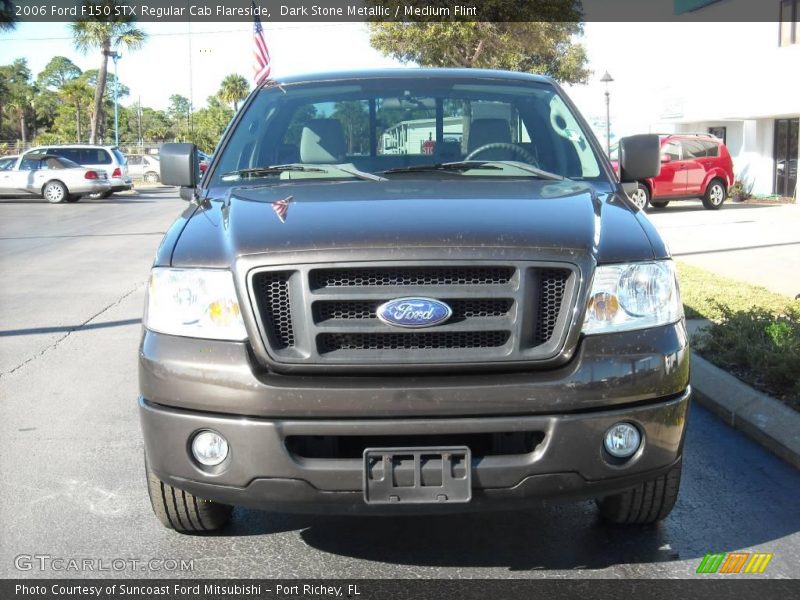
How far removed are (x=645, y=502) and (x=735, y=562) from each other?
39 cm

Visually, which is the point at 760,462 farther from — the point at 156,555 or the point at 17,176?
the point at 17,176

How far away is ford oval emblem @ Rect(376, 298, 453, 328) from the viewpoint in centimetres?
293

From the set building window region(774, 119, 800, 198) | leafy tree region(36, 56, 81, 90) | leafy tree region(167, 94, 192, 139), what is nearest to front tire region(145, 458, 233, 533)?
building window region(774, 119, 800, 198)

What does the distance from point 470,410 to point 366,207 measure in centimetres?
90

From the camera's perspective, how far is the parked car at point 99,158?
98.0 feet

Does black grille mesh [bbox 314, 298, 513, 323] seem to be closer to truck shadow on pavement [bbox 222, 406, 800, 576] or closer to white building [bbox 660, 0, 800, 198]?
truck shadow on pavement [bbox 222, 406, 800, 576]

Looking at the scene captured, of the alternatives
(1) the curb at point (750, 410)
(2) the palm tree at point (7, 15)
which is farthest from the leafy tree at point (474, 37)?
(1) the curb at point (750, 410)

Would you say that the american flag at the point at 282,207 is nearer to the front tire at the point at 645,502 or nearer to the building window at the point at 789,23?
the front tire at the point at 645,502

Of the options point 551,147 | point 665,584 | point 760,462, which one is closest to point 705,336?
point 760,462

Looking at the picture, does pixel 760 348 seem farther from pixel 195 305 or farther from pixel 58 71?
pixel 58 71

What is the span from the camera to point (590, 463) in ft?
9.69

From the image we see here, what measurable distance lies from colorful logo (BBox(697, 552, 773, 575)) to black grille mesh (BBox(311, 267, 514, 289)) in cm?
140

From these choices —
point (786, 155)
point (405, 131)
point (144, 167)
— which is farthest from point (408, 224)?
point (144, 167)

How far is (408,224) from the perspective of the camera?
312 centimetres
